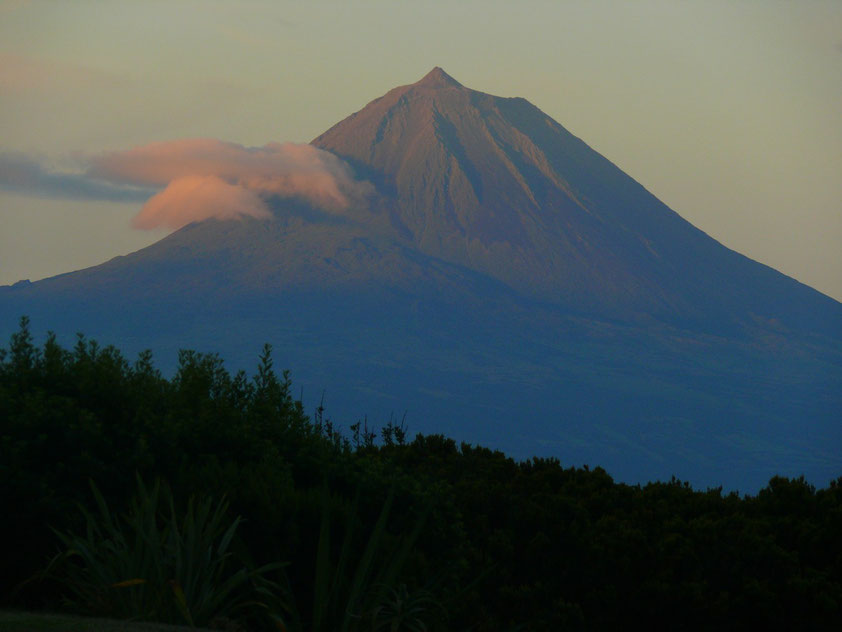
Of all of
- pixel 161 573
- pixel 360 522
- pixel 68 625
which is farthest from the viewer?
pixel 360 522

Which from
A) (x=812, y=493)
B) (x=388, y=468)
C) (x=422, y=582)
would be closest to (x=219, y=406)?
(x=388, y=468)

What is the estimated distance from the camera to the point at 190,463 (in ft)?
35.1

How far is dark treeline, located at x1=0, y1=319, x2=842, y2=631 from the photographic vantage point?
917 centimetres

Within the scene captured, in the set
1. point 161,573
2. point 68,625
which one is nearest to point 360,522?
point 161,573

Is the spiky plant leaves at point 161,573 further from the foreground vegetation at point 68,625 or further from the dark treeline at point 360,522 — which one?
the foreground vegetation at point 68,625

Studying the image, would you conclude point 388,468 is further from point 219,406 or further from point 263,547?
point 263,547

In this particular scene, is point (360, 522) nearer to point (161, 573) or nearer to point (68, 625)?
point (161, 573)

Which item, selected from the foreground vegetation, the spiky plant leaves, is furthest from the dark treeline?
the foreground vegetation

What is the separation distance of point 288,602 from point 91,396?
3.53 m

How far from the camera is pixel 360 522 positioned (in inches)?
399

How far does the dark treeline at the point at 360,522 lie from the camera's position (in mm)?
9172

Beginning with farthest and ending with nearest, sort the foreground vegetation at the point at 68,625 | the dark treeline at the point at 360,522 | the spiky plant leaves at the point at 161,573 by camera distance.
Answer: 1. the dark treeline at the point at 360,522
2. the spiky plant leaves at the point at 161,573
3. the foreground vegetation at the point at 68,625

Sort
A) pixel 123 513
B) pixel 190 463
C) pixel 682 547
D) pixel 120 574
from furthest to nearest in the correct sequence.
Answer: pixel 682 547 < pixel 190 463 < pixel 123 513 < pixel 120 574

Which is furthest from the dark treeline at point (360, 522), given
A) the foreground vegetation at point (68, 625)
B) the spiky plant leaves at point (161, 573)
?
the foreground vegetation at point (68, 625)
